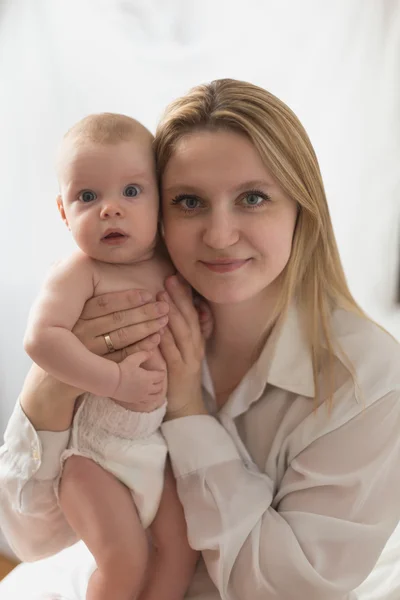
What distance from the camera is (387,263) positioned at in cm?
175

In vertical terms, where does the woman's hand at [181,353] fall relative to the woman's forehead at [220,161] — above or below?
below

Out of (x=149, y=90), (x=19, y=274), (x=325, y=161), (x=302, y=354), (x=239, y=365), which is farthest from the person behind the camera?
(x=19, y=274)

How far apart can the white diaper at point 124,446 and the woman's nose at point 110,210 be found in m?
0.35

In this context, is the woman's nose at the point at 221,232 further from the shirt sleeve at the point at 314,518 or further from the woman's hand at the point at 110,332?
the shirt sleeve at the point at 314,518

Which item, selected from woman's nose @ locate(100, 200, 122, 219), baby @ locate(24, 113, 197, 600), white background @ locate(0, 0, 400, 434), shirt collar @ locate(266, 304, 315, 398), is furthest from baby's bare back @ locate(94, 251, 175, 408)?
white background @ locate(0, 0, 400, 434)

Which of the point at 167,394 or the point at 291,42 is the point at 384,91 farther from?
the point at 167,394

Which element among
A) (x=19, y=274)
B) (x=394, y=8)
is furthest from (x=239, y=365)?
(x=19, y=274)

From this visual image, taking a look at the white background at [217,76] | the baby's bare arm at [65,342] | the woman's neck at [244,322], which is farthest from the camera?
the white background at [217,76]

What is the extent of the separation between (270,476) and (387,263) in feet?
2.28

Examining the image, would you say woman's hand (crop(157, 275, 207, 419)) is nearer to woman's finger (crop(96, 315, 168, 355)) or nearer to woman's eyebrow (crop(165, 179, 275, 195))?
woman's finger (crop(96, 315, 168, 355))

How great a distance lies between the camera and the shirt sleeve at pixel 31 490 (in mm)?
1278

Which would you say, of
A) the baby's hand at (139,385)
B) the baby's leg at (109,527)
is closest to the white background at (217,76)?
the baby's hand at (139,385)

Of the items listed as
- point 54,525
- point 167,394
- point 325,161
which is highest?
point 325,161

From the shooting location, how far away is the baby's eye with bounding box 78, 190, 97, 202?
4.00ft
